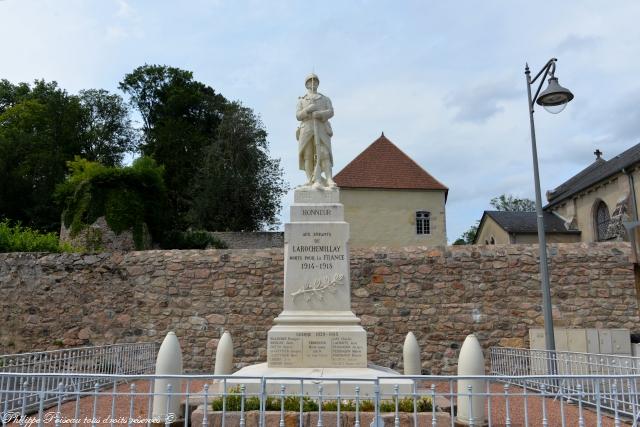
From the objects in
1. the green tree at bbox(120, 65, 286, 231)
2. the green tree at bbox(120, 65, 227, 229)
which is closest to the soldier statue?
the green tree at bbox(120, 65, 286, 231)

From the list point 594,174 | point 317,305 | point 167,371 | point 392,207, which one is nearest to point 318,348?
point 317,305

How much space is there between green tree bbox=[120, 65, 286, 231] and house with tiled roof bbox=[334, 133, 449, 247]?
6261 millimetres

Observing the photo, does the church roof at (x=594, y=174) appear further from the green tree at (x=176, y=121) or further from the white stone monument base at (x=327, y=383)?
the green tree at (x=176, y=121)

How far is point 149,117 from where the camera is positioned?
3641cm

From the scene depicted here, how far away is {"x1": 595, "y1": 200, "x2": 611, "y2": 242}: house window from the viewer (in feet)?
81.9

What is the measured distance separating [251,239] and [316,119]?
1973 centimetres

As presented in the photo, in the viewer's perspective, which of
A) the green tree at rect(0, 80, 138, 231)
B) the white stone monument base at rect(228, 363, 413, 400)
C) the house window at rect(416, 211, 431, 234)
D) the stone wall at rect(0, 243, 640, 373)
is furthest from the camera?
the green tree at rect(0, 80, 138, 231)

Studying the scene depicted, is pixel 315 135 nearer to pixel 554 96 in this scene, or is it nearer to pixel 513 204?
pixel 554 96

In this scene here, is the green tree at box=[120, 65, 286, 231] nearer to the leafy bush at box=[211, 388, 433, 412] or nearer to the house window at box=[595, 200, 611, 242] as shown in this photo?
the house window at box=[595, 200, 611, 242]

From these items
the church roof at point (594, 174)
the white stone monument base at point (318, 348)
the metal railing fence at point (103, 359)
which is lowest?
the metal railing fence at point (103, 359)

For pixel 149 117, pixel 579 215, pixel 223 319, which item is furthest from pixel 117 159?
pixel 579 215

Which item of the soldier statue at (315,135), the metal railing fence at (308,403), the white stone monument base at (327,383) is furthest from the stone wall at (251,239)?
the white stone monument base at (327,383)

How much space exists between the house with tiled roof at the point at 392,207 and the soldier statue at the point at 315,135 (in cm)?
1825

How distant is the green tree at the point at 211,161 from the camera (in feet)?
97.3
